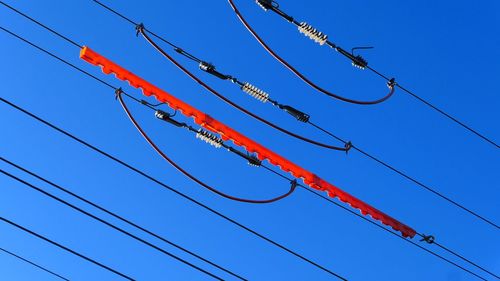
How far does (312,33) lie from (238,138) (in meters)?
2.59

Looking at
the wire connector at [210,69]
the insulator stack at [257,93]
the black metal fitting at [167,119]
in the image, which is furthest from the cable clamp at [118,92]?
the insulator stack at [257,93]

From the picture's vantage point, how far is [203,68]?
980 centimetres

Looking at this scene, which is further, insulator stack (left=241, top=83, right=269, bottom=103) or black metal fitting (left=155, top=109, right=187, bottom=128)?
black metal fitting (left=155, top=109, right=187, bottom=128)

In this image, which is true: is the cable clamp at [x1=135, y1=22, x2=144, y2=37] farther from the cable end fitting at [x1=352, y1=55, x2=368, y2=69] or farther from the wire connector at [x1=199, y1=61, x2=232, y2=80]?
the cable end fitting at [x1=352, y1=55, x2=368, y2=69]

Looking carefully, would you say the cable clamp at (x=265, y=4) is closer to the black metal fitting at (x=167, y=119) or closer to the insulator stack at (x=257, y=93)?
the insulator stack at (x=257, y=93)

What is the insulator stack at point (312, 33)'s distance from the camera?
9547 mm

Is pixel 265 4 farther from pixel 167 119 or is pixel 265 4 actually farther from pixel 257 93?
pixel 167 119

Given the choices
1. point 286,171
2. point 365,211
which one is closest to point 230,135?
point 286,171

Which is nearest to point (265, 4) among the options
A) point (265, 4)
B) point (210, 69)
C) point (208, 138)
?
point (265, 4)

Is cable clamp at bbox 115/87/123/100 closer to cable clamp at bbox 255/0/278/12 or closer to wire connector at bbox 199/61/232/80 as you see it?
wire connector at bbox 199/61/232/80

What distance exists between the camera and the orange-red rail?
1005 centimetres

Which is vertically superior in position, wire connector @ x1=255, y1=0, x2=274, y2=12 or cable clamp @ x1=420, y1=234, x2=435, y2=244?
wire connector @ x1=255, y1=0, x2=274, y2=12

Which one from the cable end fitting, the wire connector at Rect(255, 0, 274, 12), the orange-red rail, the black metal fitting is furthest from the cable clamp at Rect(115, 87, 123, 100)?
the cable end fitting

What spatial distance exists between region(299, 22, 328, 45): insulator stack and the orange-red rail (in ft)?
8.16
